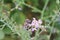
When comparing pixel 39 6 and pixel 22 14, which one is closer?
pixel 22 14

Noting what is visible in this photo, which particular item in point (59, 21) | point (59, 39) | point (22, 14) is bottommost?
point (59, 39)

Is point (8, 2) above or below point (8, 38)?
above

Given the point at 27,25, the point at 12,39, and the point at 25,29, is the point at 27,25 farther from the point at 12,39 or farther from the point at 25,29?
the point at 12,39

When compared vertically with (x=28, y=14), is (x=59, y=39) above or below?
below

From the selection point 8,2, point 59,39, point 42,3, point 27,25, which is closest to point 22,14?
point 8,2

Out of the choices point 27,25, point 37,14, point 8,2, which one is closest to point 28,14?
point 37,14

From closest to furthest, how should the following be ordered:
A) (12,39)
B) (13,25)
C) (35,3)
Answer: (13,25) → (12,39) → (35,3)

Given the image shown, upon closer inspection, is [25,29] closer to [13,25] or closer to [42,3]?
[13,25]

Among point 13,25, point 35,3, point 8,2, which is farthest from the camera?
point 35,3

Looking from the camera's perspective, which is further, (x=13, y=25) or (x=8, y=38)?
(x=8, y=38)
